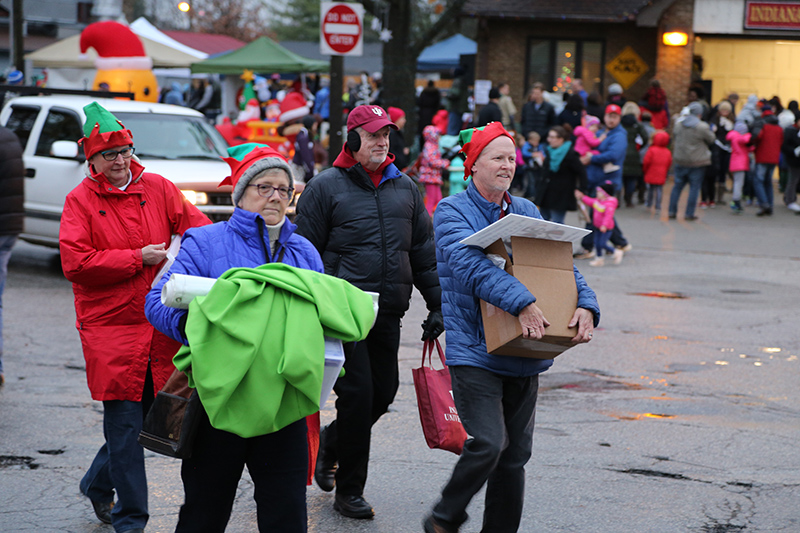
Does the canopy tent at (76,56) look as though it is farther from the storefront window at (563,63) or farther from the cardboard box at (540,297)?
the cardboard box at (540,297)

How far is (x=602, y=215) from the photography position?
41.7 feet

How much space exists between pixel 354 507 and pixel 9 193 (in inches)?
144

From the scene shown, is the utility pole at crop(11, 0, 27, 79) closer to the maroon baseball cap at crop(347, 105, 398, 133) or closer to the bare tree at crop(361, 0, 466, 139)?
the bare tree at crop(361, 0, 466, 139)

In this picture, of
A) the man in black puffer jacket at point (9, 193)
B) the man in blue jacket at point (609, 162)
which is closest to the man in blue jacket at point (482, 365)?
the man in black puffer jacket at point (9, 193)

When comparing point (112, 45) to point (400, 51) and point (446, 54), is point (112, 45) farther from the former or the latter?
point (446, 54)

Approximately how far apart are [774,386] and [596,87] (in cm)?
1891

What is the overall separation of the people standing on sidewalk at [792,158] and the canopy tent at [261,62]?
1094 cm

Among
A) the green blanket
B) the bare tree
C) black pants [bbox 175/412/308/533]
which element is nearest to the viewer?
the green blanket

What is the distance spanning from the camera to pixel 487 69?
2584 centimetres

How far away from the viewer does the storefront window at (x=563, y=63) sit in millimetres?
25547

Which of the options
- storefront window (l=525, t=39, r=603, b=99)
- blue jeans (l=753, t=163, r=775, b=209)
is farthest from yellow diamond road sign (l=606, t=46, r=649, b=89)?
blue jeans (l=753, t=163, r=775, b=209)

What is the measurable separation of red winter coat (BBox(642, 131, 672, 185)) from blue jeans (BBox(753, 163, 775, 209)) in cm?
192

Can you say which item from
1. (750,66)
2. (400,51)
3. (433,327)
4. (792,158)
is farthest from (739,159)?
(433,327)

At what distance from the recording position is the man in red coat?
4.24m
